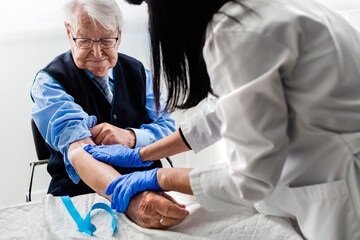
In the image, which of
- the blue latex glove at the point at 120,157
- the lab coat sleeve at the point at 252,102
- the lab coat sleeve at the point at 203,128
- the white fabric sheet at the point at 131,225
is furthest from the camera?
the blue latex glove at the point at 120,157

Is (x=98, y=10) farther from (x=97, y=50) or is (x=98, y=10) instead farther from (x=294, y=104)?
(x=294, y=104)

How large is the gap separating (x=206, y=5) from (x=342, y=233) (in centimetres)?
66

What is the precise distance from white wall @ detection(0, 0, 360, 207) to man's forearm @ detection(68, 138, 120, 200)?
0.84 meters

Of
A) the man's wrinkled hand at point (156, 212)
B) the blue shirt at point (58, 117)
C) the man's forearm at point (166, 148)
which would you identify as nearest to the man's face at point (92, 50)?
the blue shirt at point (58, 117)

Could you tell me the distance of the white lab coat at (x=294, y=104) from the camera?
2.70 ft

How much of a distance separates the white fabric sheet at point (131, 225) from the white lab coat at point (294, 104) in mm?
153

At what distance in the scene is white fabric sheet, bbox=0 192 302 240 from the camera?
3.54 ft

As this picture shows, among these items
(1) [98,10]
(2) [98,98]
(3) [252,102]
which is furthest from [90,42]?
(3) [252,102]

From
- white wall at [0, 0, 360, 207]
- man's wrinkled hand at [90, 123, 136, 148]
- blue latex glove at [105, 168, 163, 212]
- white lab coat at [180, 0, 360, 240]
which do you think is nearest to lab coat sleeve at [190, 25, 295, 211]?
white lab coat at [180, 0, 360, 240]

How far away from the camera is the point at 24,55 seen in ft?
8.04

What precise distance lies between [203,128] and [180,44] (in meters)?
0.48

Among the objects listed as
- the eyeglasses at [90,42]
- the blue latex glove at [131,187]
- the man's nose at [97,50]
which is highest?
the eyeglasses at [90,42]

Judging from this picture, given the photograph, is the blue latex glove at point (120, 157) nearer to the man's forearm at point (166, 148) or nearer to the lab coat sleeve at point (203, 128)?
the man's forearm at point (166, 148)

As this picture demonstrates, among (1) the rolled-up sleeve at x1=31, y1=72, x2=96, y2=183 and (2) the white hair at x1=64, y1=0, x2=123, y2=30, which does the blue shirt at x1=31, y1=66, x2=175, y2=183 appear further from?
(2) the white hair at x1=64, y1=0, x2=123, y2=30
